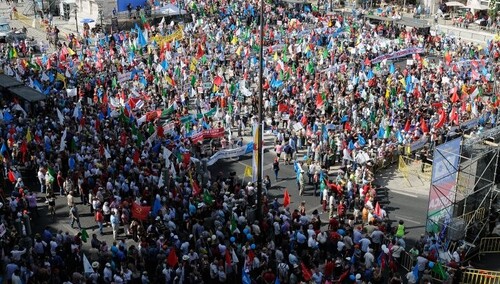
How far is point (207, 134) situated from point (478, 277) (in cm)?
1293

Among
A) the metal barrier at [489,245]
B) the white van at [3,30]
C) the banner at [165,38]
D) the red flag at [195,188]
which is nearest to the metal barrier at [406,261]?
the metal barrier at [489,245]

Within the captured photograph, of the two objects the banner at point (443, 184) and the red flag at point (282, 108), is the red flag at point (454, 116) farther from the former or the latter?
the banner at point (443, 184)

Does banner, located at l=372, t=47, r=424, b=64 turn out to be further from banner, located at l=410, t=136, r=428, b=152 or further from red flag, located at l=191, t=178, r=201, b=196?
red flag, located at l=191, t=178, r=201, b=196

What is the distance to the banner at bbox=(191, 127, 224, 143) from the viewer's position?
2634cm

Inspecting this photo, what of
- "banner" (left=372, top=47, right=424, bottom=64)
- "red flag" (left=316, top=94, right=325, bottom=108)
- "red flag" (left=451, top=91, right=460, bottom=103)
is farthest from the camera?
"banner" (left=372, top=47, right=424, bottom=64)

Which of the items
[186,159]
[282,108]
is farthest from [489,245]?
[282,108]

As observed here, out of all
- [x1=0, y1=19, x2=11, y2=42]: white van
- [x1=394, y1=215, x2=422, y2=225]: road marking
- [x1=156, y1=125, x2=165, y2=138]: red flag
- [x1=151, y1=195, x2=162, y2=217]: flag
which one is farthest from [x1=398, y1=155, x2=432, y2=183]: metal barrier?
[x1=0, y1=19, x2=11, y2=42]: white van

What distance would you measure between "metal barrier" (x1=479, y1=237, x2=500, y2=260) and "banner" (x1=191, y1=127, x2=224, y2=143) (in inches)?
468

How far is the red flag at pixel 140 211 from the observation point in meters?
19.4

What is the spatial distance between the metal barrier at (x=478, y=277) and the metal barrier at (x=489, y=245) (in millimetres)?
2010

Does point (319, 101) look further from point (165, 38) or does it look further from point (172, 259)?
point (172, 259)

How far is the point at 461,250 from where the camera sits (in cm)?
1862

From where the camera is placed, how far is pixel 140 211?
63.6ft

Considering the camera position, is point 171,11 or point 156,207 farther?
point 171,11
